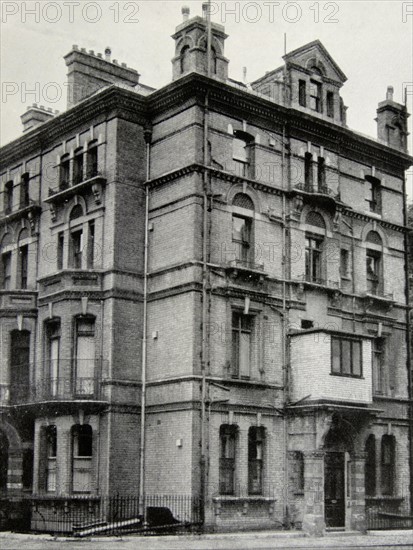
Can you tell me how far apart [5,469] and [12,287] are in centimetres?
739

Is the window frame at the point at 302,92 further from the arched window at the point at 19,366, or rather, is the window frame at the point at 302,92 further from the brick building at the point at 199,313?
the arched window at the point at 19,366

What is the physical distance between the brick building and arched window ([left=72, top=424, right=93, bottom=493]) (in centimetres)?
8

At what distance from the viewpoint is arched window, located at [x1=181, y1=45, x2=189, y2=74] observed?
111 ft

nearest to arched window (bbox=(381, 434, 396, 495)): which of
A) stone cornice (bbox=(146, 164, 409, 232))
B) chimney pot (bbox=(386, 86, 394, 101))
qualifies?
stone cornice (bbox=(146, 164, 409, 232))

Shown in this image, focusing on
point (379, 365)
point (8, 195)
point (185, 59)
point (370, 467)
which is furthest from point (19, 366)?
point (379, 365)

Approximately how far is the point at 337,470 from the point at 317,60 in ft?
53.6

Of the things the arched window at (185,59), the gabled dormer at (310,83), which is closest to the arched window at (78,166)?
the arched window at (185,59)

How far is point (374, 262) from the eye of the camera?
129 ft

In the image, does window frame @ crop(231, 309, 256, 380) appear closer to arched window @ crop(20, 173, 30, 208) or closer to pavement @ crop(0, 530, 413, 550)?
pavement @ crop(0, 530, 413, 550)

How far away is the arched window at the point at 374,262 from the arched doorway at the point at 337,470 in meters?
7.45

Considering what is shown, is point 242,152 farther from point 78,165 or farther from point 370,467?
point 370,467

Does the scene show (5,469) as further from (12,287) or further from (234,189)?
(234,189)

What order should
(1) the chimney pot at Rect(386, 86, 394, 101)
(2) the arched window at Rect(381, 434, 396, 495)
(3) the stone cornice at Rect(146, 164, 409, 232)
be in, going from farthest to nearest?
1. (1) the chimney pot at Rect(386, 86, 394, 101)
2. (2) the arched window at Rect(381, 434, 396, 495)
3. (3) the stone cornice at Rect(146, 164, 409, 232)

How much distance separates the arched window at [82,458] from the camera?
1252 inches
